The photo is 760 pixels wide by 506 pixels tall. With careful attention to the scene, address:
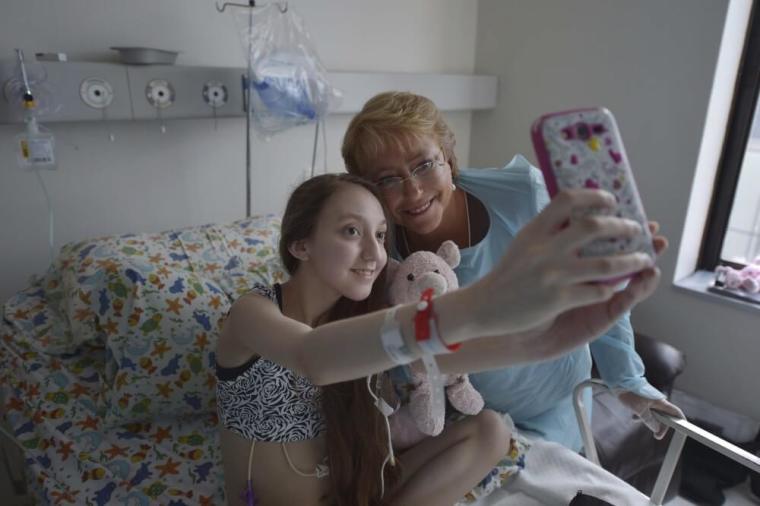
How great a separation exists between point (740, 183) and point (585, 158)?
7.37 ft

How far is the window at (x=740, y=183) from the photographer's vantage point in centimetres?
216

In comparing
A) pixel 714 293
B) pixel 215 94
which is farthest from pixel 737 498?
pixel 215 94

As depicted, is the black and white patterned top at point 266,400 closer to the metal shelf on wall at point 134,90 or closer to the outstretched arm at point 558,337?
the outstretched arm at point 558,337

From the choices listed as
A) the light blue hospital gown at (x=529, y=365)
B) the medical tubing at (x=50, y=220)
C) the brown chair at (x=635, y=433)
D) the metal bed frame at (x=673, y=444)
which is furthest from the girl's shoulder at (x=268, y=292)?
the brown chair at (x=635, y=433)

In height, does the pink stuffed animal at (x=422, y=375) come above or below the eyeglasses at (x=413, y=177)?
below

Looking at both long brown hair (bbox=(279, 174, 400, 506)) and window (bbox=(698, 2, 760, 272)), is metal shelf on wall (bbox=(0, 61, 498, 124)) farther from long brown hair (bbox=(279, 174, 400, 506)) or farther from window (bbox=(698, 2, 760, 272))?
window (bbox=(698, 2, 760, 272))

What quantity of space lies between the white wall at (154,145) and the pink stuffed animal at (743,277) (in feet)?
5.73

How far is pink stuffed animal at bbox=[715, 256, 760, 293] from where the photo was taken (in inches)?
86.7

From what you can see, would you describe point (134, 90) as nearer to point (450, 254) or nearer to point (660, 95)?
point (450, 254)

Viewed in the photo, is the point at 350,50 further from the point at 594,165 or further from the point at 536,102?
the point at 594,165

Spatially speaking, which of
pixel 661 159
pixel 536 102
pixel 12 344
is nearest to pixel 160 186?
pixel 12 344

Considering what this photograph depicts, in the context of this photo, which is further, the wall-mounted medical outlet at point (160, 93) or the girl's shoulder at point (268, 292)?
the wall-mounted medical outlet at point (160, 93)

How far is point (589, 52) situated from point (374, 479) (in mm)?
2144

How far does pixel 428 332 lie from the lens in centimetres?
62
